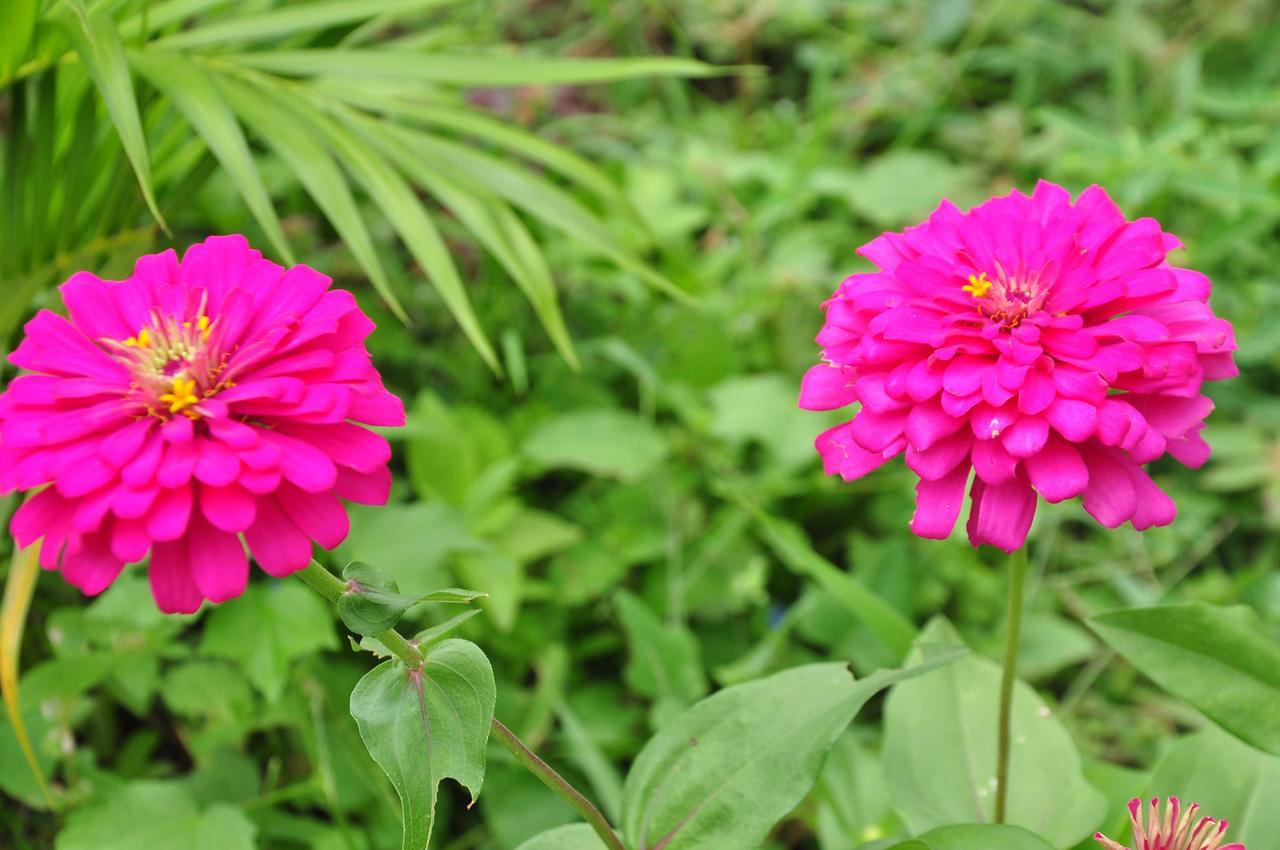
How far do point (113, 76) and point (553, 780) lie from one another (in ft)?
2.30

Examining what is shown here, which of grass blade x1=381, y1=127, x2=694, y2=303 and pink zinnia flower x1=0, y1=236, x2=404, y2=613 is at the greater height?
pink zinnia flower x1=0, y1=236, x2=404, y2=613

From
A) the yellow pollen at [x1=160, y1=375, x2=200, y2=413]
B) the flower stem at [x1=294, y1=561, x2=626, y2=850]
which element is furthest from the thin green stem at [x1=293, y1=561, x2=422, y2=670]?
the yellow pollen at [x1=160, y1=375, x2=200, y2=413]

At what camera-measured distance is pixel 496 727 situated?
0.68 meters

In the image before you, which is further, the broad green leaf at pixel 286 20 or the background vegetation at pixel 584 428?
the broad green leaf at pixel 286 20

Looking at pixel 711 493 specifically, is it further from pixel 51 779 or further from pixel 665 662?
pixel 51 779

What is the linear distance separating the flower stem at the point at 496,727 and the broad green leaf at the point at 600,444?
0.64m

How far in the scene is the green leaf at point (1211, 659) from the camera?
0.80 metres

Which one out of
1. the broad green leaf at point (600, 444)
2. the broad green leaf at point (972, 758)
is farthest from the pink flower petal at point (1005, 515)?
the broad green leaf at point (600, 444)

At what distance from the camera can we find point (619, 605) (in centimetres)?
125

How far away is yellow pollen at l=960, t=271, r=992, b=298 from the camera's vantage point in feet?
2.37

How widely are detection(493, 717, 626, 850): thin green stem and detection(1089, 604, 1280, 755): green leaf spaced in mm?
358

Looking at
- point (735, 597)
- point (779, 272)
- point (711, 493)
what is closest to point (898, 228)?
point (779, 272)

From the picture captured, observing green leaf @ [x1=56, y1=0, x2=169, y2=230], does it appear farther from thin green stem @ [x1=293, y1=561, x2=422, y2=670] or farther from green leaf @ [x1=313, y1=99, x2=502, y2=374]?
thin green stem @ [x1=293, y1=561, x2=422, y2=670]

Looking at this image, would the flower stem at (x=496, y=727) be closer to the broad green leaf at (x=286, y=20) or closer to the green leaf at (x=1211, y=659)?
the green leaf at (x=1211, y=659)
